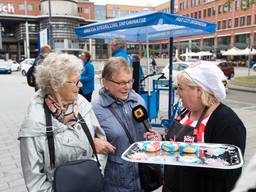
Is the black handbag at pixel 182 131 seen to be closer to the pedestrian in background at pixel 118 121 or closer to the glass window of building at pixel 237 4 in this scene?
the pedestrian in background at pixel 118 121

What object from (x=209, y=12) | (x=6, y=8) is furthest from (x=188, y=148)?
(x=209, y=12)

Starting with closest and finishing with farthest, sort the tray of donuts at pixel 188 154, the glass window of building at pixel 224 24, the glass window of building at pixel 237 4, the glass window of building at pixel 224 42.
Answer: the tray of donuts at pixel 188 154 → the glass window of building at pixel 237 4 → the glass window of building at pixel 224 42 → the glass window of building at pixel 224 24

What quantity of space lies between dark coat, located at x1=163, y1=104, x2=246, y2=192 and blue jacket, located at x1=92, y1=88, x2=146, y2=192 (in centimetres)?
45

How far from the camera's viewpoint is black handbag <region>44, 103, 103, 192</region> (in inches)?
69.5

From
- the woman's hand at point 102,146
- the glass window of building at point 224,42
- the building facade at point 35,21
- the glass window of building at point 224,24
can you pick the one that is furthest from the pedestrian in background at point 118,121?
the glass window of building at point 224,24

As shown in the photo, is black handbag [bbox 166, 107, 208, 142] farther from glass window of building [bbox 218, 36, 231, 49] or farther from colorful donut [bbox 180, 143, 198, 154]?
glass window of building [bbox 218, 36, 231, 49]

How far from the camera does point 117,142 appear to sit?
88.6 inches

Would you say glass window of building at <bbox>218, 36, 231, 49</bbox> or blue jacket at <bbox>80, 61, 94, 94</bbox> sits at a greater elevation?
glass window of building at <bbox>218, 36, 231, 49</bbox>

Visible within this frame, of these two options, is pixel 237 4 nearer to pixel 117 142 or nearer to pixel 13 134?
pixel 13 134

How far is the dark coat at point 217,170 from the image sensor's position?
1.83m

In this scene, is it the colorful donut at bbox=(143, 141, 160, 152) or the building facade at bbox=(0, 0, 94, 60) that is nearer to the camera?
the colorful donut at bbox=(143, 141, 160, 152)

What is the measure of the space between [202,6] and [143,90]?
220 feet

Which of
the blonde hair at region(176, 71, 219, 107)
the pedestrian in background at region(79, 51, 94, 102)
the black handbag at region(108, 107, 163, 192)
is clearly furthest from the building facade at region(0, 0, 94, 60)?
the blonde hair at region(176, 71, 219, 107)

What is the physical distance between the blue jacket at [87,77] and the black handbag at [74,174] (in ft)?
17.4
